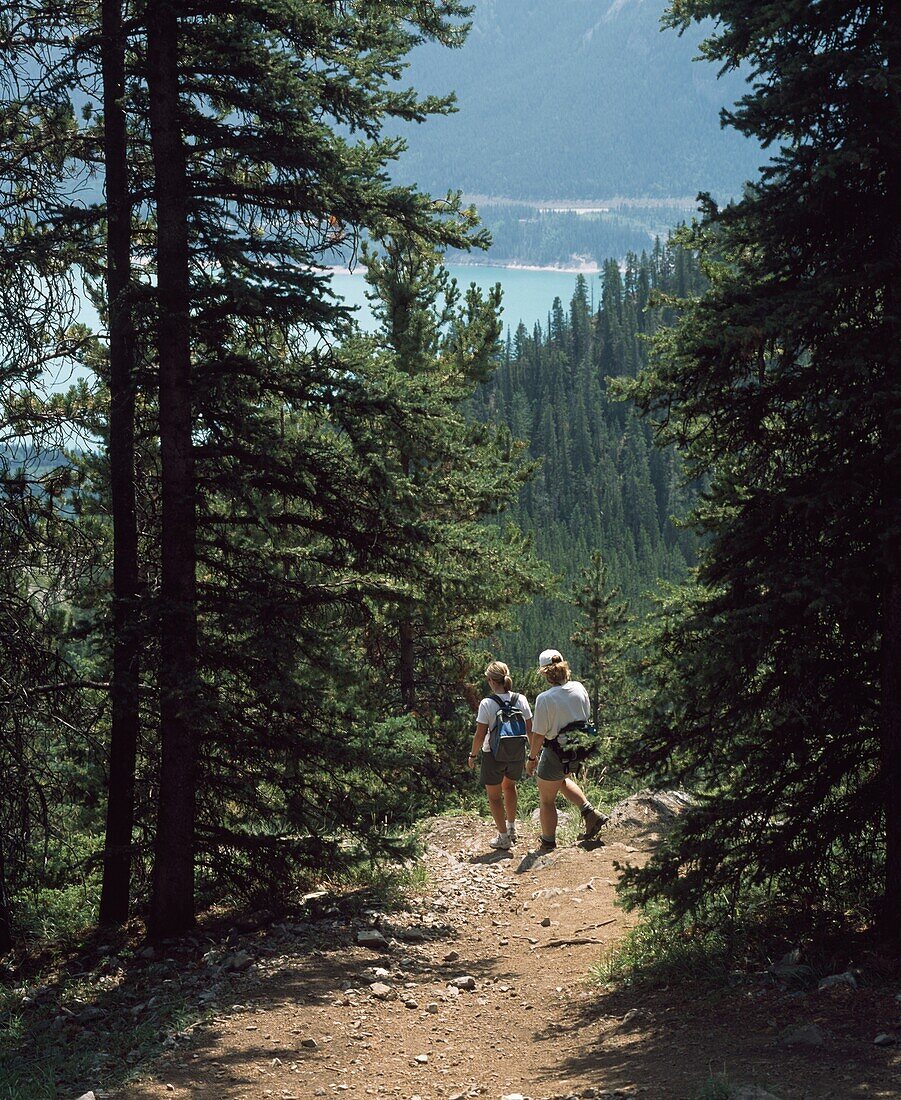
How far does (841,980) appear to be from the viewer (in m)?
6.23

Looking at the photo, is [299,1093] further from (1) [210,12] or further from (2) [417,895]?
(1) [210,12]


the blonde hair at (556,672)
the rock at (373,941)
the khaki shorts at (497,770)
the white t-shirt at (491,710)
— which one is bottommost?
the rock at (373,941)

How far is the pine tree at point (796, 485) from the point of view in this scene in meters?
6.30

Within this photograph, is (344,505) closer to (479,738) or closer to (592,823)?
(479,738)

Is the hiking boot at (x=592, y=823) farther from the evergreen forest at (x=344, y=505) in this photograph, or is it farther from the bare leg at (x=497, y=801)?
the bare leg at (x=497, y=801)

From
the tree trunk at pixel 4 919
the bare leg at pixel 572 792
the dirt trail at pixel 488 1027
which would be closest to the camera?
the dirt trail at pixel 488 1027

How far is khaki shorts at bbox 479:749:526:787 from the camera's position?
1131 cm

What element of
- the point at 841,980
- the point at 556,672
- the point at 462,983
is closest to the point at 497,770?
the point at 556,672

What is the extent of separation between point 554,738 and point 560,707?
0.34 meters

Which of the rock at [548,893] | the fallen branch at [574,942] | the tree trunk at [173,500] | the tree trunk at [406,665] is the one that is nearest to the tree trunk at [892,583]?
the fallen branch at [574,942]

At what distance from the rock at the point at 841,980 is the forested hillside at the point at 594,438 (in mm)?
120921

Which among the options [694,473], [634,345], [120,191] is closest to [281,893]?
[694,473]

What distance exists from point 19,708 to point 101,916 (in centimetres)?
250

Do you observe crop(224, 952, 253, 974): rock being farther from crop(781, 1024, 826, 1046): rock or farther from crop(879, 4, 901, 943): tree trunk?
crop(879, 4, 901, 943): tree trunk
